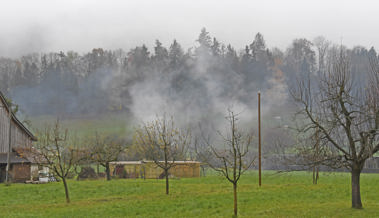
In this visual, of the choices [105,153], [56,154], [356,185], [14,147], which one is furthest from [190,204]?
[14,147]

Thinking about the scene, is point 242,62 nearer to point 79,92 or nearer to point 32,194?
point 79,92

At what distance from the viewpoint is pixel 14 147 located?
4356 cm

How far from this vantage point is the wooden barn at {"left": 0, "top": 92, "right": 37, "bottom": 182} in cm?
4059

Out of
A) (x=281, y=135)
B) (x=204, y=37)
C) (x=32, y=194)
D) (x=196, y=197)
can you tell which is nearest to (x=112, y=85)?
(x=204, y=37)

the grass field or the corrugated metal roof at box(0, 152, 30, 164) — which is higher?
the corrugated metal roof at box(0, 152, 30, 164)

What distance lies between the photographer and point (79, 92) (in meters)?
93.8

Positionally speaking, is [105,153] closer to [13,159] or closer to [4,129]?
[13,159]

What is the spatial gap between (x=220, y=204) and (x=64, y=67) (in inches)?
3584

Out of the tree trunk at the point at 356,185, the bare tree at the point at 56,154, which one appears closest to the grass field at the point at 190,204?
the tree trunk at the point at 356,185

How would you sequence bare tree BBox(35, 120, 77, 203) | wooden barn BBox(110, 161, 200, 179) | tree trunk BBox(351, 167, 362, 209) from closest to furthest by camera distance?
tree trunk BBox(351, 167, 362, 209), bare tree BBox(35, 120, 77, 203), wooden barn BBox(110, 161, 200, 179)

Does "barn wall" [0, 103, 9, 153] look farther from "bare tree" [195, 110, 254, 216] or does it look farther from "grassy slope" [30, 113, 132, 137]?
"grassy slope" [30, 113, 132, 137]

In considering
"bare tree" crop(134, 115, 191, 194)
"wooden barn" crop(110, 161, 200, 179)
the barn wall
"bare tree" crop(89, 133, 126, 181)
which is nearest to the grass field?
"bare tree" crop(134, 115, 191, 194)

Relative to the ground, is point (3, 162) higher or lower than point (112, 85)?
lower

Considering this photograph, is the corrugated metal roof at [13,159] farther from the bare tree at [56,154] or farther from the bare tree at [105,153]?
the bare tree at [56,154]
